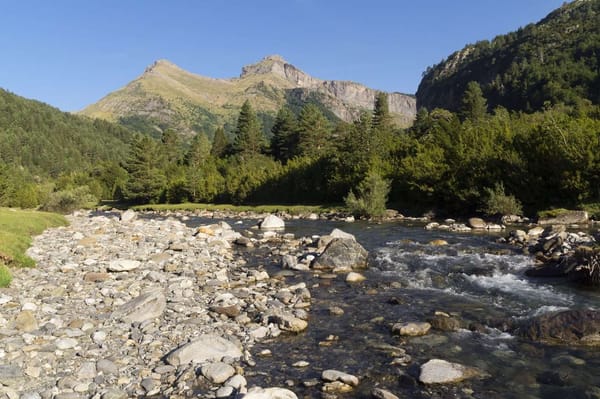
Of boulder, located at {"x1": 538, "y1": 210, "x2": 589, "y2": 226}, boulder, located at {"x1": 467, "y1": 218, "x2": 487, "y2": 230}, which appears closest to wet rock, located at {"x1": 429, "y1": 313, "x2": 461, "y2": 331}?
boulder, located at {"x1": 467, "y1": 218, "x2": 487, "y2": 230}

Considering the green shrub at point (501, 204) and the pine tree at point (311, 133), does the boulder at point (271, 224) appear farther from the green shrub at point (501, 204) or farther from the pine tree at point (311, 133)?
the pine tree at point (311, 133)

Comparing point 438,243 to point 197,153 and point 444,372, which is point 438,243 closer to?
point 444,372

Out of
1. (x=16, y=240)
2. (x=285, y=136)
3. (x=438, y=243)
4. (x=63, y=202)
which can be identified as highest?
(x=285, y=136)

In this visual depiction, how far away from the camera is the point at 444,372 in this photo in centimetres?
846

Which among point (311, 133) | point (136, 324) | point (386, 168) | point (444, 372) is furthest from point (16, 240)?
point (311, 133)

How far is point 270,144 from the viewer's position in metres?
113

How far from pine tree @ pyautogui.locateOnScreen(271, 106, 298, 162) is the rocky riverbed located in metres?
84.9

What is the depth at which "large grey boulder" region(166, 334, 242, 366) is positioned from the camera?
8.87 metres

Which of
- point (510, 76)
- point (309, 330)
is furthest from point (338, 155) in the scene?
point (510, 76)

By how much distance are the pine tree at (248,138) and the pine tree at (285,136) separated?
4386 mm

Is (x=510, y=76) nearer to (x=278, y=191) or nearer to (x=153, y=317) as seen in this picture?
(x=278, y=191)

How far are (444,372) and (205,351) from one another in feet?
16.2

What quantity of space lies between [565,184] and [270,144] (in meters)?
82.6

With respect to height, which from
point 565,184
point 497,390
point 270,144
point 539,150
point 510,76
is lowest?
point 497,390
